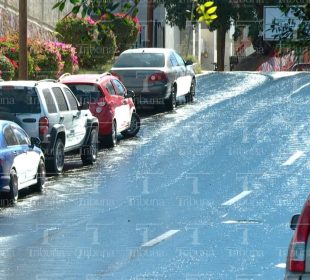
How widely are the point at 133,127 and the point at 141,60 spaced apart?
21.4 feet

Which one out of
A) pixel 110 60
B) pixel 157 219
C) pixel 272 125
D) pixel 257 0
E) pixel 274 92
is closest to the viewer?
pixel 157 219

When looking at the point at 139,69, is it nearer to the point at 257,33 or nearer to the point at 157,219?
the point at 157,219

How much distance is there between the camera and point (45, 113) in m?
23.9

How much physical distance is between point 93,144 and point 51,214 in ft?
22.8

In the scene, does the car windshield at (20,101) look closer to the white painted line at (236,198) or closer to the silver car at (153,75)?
the white painted line at (236,198)

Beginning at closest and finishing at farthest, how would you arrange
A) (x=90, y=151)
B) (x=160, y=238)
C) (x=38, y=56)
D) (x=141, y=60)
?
(x=160, y=238) < (x=90, y=151) < (x=141, y=60) < (x=38, y=56)

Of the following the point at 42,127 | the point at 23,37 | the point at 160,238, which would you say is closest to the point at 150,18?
the point at 23,37

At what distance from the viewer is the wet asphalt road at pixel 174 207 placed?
A: 15.2 m

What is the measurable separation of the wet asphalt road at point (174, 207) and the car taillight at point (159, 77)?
1.54 metres

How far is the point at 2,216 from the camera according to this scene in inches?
768

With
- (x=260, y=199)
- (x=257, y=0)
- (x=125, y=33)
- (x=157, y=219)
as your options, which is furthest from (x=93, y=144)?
(x=257, y=0)

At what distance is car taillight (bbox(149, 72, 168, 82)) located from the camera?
36.7m

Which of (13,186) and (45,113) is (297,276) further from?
(45,113)

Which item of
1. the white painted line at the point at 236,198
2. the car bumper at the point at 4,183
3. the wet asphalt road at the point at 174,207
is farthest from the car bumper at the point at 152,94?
the car bumper at the point at 4,183
